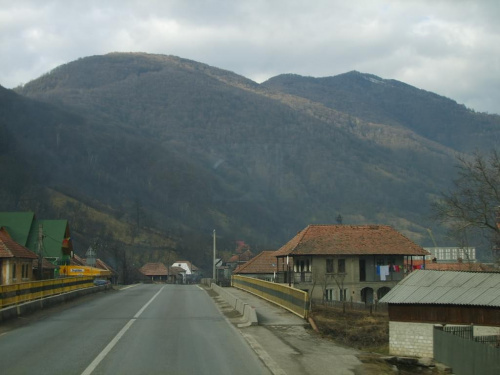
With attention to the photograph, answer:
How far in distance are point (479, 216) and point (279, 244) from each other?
15848cm

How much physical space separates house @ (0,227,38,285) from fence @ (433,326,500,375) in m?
37.3

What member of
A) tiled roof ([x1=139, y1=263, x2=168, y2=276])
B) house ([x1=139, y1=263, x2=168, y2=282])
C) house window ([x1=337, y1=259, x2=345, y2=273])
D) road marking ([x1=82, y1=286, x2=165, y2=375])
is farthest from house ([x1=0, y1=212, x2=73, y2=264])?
tiled roof ([x1=139, y1=263, x2=168, y2=276])

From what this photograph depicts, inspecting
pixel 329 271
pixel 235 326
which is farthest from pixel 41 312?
pixel 329 271

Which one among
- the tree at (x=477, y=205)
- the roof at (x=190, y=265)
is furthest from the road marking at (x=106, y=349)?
the roof at (x=190, y=265)

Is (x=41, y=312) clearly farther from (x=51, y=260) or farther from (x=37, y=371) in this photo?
(x=51, y=260)

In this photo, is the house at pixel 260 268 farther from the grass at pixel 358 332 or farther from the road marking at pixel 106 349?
the road marking at pixel 106 349

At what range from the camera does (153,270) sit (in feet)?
411

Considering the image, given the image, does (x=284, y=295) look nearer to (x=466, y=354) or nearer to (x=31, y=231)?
(x=466, y=354)

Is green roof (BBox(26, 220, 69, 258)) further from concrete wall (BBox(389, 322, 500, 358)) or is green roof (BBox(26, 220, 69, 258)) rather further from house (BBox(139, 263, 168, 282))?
house (BBox(139, 263, 168, 282))

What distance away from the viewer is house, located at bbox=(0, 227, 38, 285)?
48.7 meters

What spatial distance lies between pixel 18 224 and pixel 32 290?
4080 centimetres

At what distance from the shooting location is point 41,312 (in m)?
26.3

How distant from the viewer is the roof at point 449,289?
2714 centimetres

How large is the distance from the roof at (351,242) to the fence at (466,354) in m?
46.0
